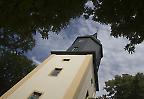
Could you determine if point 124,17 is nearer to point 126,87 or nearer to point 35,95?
point 35,95

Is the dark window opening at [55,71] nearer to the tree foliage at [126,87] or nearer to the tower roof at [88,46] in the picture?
the tree foliage at [126,87]

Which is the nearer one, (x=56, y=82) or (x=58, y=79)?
(x=56, y=82)

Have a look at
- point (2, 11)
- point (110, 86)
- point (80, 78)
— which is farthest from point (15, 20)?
point (110, 86)

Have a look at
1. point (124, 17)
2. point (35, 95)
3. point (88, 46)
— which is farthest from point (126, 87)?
point (124, 17)

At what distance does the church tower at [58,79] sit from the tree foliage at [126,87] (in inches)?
95.8

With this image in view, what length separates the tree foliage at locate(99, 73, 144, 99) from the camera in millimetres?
25234

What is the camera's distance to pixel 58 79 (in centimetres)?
2434

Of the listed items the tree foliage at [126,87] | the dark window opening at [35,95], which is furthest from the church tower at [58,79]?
the tree foliage at [126,87]

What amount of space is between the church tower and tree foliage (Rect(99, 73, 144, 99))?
2433 mm

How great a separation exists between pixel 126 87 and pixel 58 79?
6323 mm

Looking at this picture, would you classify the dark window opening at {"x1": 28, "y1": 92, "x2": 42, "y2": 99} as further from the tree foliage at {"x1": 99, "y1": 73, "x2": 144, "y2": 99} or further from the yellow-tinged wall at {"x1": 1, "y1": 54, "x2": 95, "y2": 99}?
the tree foliage at {"x1": 99, "y1": 73, "x2": 144, "y2": 99}

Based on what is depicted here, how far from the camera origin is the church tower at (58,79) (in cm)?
2158

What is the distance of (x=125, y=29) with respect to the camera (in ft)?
33.5

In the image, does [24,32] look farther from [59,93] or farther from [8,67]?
[8,67]
